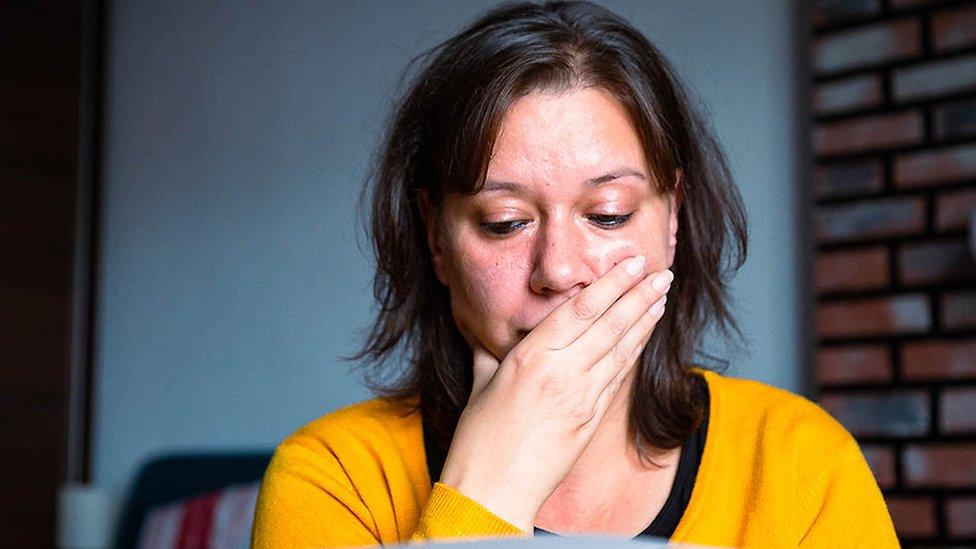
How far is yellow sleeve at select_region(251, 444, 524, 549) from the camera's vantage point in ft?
4.16

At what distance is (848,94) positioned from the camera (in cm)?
242

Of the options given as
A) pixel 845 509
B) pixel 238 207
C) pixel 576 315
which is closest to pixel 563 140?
pixel 576 315

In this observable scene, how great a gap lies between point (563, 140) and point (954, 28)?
57.4 inches

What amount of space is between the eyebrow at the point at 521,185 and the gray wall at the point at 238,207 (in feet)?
5.02

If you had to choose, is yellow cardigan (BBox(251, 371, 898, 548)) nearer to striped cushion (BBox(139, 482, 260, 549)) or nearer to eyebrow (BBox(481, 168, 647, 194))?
eyebrow (BBox(481, 168, 647, 194))

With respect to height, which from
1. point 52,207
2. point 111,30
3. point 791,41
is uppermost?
point 791,41

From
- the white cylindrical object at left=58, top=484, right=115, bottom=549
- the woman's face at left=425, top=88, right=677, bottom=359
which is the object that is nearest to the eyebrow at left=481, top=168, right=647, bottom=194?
the woman's face at left=425, top=88, right=677, bottom=359

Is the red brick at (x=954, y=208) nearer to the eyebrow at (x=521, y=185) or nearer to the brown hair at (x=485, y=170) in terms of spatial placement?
the brown hair at (x=485, y=170)

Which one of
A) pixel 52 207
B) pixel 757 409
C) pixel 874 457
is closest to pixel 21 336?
pixel 52 207

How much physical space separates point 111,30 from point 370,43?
1221mm

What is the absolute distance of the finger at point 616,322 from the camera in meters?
1.16

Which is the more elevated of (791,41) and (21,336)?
(791,41)

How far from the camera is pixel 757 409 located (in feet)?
4.48

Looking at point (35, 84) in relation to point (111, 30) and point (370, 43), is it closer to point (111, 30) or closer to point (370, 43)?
point (111, 30)
